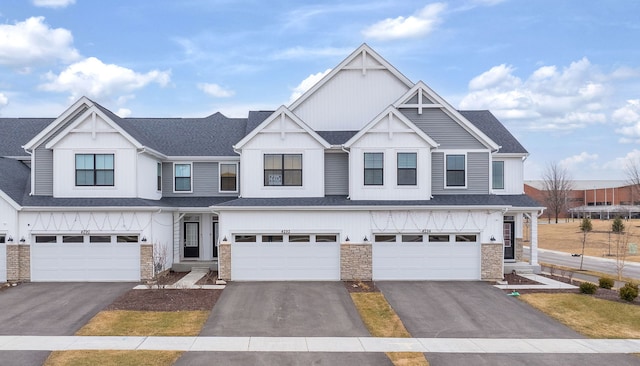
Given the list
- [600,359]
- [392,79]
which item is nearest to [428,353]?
[600,359]

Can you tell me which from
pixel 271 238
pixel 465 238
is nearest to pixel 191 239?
pixel 271 238

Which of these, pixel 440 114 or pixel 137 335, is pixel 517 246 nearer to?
pixel 440 114

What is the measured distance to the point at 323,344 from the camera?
45.7ft

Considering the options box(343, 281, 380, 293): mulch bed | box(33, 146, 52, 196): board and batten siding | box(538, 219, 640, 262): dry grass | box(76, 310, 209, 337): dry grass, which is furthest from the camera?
box(538, 219, 640, 262): dry grass

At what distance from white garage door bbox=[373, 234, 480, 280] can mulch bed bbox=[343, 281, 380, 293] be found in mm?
901

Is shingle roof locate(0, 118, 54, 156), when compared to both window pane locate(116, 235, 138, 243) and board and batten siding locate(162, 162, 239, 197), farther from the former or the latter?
window pane locate(116, 235, 138, 243)

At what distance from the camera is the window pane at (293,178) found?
24219 mm

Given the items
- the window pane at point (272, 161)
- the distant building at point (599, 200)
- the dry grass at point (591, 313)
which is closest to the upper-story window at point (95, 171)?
the window pane at point (272, 161)

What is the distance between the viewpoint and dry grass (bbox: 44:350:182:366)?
12.2m

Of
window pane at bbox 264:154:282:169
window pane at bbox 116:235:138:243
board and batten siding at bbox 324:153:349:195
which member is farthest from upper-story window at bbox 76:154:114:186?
board and batten siding at bbox 324:153:349:195

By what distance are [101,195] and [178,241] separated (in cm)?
497

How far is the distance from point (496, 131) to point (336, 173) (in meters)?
11.2

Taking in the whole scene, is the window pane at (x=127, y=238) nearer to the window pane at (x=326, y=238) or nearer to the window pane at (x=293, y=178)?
the window pane at (x=293, y=178)

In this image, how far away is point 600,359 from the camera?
42.5ft
